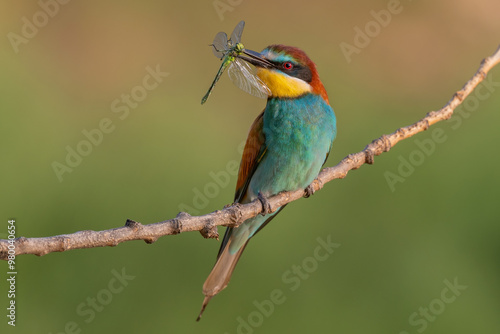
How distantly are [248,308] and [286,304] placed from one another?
14cm

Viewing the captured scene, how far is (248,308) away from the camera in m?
2.13

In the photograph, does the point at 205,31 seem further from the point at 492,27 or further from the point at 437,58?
the point at 492,27

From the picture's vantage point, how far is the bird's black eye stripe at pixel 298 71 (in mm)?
1840

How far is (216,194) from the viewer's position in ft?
7.84

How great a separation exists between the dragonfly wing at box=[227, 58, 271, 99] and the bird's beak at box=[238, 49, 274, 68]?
0.9 inches

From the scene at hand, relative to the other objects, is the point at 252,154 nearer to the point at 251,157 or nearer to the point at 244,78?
the point at 251,157

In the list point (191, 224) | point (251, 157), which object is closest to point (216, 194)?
point (251, 157)

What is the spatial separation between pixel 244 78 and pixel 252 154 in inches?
10.8

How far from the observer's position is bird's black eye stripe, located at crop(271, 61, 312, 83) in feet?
6.04

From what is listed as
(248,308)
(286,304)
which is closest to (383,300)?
(286,304)

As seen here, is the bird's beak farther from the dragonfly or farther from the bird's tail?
the bird's tail

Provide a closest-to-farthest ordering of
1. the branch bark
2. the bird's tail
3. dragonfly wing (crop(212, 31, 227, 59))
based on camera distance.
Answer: the branch bark
dragonfly wing (crop(212, 31, 227, 59))
the bird's tail

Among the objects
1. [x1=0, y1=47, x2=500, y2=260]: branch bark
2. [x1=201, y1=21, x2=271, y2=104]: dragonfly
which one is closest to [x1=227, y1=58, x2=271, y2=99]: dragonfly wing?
[x1=201, y1=21, x2=271, y2=104]: dragonfly

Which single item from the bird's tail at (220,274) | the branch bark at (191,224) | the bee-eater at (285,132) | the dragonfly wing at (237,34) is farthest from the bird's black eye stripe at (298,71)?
the bird's tail at (220,274)
